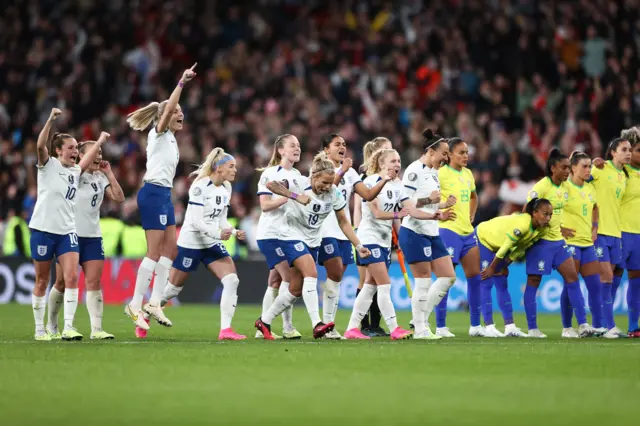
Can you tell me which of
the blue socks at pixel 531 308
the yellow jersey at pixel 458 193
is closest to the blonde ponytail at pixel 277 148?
the yellow jersey at pixel 458 193

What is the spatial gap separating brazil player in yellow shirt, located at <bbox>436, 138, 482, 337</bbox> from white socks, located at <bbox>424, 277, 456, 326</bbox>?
0.75 metres

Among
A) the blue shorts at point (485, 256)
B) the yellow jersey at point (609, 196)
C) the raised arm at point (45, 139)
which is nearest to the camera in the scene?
the raised arm at point (45, 139)

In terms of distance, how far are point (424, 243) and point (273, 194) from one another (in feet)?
6.09

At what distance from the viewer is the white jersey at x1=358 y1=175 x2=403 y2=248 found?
13.8 m

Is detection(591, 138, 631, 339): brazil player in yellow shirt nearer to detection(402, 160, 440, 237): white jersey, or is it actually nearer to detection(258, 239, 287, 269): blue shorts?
detection(402, 160, 440, 237): white jersey

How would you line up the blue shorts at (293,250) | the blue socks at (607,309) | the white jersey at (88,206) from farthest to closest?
the blue socks at (607,309), the white jersey at (88,206), the blue shorts at (293,250)

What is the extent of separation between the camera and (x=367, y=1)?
29.7 metres

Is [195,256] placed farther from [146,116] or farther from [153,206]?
[146,116]

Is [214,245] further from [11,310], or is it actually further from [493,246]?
[11,310]

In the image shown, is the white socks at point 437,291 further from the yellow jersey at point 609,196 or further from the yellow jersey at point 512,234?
the yellow jersey at point 609,196

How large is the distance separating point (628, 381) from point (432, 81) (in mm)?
18366

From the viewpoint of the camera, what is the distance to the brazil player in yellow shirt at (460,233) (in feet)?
48.5

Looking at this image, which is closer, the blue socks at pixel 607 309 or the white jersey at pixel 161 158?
the white jersey at pixel 161 158

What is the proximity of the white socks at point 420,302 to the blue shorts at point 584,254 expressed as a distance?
87.4 inches
